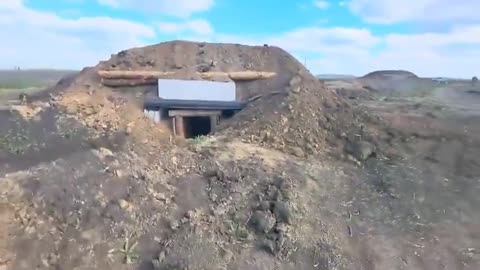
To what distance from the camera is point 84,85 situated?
9.53 metres

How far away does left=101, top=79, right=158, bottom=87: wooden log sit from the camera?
9.80 m

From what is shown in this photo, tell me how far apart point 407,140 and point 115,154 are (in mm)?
5127

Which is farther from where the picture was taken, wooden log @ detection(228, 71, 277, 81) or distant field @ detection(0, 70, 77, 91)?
distant field @ detection(0, 70, 77, 91)

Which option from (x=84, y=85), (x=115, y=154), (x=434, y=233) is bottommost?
(x=434, y=233)

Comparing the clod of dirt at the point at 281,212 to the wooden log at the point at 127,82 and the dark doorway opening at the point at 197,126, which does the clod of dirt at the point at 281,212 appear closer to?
the dark doorway opening at the point at 197,126

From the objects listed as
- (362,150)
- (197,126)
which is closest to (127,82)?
(197,126)

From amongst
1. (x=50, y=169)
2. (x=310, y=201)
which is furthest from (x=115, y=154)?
(x=310, y=201)

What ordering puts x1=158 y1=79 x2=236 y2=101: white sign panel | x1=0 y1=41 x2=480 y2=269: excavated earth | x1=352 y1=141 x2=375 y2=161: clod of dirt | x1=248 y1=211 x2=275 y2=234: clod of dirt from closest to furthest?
x1=0 y1=41 x2=480 y2=269: excavated earth
x1=248 y1=211 x2=275 y2=234: clod of dirt
x1=352 y1=141 x2=375 y2=161: clod of dirt
x1=158 y1=79 x2=236 y2=101: white sign panel

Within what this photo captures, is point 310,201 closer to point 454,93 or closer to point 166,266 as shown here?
point 166,266

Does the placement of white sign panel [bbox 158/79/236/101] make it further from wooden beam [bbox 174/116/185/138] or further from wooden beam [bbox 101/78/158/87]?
wooden beam [bbox 174/116/185/138]

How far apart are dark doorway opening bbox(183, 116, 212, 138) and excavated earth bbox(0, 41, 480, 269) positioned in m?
1.17

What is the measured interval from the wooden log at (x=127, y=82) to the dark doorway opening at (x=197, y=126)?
1.01 m

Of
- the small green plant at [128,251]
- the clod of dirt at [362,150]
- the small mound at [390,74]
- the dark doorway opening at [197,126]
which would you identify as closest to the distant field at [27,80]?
the dark doorway opening at [197,126]

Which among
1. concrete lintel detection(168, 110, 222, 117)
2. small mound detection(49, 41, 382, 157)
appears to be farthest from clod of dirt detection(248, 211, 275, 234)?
concrete lintel detection(168, 110, 222, 117)
